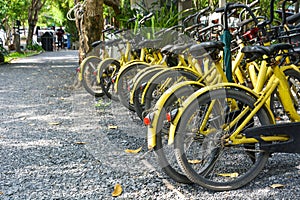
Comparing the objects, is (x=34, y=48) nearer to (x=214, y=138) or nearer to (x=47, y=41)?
(x=47, y=41)

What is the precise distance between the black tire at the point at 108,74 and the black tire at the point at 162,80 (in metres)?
2.00

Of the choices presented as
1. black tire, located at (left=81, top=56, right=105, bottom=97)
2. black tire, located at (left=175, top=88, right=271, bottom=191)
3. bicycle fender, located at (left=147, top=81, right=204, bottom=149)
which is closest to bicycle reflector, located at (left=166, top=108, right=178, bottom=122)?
black tire, located at (left=175, top=88, right=271, bottom=191)

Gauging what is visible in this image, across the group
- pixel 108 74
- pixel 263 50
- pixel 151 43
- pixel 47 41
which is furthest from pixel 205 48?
pixel 47 41

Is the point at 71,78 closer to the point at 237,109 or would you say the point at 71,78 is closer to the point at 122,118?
the point at 122,118

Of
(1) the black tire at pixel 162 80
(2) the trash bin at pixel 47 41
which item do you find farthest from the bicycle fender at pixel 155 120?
(2) the trash bin at pixel 47 41

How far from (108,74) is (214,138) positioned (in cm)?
361

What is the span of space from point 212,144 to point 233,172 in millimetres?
372

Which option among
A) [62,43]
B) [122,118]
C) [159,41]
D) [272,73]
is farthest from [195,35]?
[62,43]

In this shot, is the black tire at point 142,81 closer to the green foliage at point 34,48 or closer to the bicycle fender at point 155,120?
the bicycle fender at point 155,120

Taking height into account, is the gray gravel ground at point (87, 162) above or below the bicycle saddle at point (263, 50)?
below

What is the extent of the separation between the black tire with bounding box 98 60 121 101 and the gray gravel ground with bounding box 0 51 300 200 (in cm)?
23

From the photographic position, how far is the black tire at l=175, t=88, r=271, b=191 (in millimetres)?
3098

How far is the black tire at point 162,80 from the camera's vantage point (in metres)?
4.37

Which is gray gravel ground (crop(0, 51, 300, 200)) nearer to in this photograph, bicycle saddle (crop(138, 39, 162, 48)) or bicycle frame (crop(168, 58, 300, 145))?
bicycle frame (crop(168, 58, 300, 145))
